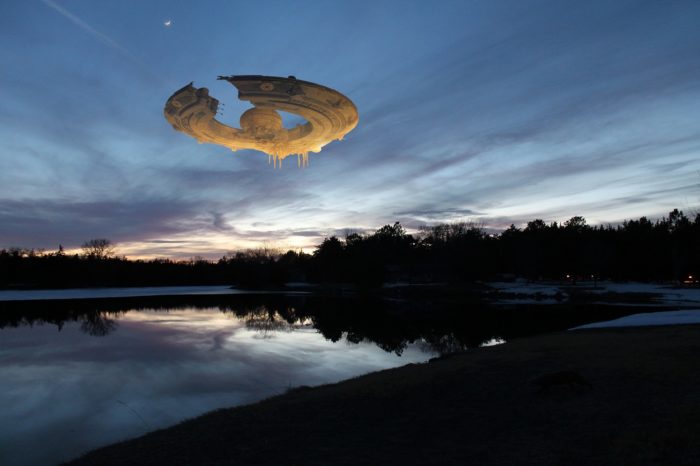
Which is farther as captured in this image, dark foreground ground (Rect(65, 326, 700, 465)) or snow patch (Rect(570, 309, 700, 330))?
snow patch (Rect(570, 309, 700, 330))

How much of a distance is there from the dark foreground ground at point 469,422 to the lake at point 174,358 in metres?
2.33

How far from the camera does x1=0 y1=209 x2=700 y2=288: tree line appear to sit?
212 ft

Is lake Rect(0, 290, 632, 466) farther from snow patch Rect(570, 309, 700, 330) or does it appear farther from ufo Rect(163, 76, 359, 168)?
ufo Rect(163, 76, 359, 168)

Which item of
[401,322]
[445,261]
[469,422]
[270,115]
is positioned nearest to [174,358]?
[469,422]

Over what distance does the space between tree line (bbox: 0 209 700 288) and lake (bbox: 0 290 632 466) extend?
3752 centimetres

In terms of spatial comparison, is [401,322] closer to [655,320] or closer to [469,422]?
[655,320]

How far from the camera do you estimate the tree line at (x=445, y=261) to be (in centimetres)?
6462

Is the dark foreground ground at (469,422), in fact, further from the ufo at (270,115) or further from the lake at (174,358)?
the ufo at (270,115)

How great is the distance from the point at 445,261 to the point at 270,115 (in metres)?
75.5

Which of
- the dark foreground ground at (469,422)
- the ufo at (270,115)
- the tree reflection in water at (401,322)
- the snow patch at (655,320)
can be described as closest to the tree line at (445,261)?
the tree reflection in water at (401,322)

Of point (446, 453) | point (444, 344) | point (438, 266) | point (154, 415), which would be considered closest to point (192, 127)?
point (446, 453)

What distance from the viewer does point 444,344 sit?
20.3 m

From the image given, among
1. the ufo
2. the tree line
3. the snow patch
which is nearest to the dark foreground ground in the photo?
the ufo

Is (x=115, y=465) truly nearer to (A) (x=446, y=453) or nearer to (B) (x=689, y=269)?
(A) (x=446, y=453)
